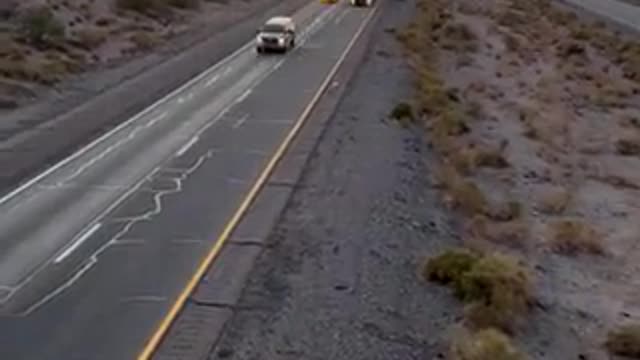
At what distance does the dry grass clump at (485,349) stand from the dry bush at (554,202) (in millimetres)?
15843

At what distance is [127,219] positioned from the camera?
27734mm

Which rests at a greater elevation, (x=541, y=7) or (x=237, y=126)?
(x=237, y=126)

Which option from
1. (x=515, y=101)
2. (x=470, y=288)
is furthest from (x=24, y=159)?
(x=515, y=101)

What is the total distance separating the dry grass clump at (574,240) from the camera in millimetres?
30922

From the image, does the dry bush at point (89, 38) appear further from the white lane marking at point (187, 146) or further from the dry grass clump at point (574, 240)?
the dry grass clump at point (574, 240)

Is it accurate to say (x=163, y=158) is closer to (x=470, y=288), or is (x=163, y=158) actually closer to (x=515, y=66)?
(x=470, y=288)

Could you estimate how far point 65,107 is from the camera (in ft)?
148

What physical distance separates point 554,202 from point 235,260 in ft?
46.0

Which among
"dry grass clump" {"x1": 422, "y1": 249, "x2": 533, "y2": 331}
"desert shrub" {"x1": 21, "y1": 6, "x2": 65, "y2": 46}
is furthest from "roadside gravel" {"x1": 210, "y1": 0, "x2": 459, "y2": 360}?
"desert shrub" {"x1": 21, "y1": 6, "x2": 65, "y2": 46}

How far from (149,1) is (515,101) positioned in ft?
105

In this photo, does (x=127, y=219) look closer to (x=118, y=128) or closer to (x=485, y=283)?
(x=485, y=283)

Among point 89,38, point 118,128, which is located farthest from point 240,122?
point 89,38

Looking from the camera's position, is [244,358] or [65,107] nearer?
[244,358]

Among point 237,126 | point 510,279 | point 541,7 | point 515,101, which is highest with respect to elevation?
point 510,279
